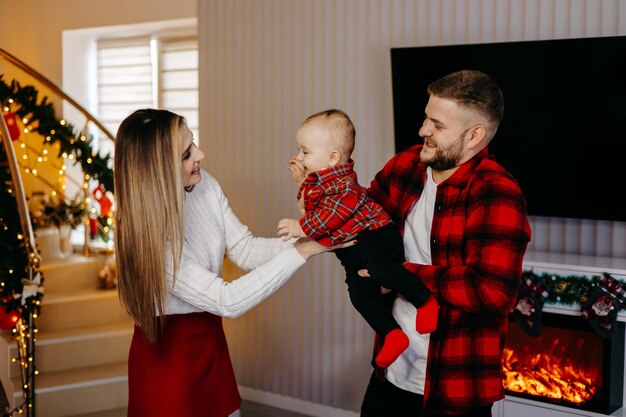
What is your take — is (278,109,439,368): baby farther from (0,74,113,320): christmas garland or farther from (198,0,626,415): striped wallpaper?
(0,74,113,320): christmas garland

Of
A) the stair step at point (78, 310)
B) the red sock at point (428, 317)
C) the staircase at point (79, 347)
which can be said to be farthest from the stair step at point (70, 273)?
the red sock at point (428, 317)

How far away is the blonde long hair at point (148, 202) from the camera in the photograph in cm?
214

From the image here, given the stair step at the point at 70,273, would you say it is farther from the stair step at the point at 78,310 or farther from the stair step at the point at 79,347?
the stair step at the point at 79,347

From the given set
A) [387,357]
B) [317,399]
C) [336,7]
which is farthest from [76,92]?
[387,357]

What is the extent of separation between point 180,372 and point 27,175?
4.39 metres

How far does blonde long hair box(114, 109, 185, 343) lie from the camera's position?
2141 millimetres

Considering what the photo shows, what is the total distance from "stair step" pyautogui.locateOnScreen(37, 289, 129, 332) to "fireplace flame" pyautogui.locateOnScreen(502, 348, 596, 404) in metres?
2.47

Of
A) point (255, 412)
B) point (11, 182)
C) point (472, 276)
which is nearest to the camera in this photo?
point (472, 276)

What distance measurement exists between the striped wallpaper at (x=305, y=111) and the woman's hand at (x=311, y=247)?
1603 millimetres

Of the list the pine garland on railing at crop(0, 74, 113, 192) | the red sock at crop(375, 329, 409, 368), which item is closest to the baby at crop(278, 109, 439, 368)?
the red sock at crop(375, 329, 409, 368)

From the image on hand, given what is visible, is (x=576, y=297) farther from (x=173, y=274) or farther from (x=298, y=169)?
(x=173, y=274)

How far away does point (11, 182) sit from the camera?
4.66 m

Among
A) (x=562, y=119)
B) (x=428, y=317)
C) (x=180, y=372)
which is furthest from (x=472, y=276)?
(x=562, y=119)

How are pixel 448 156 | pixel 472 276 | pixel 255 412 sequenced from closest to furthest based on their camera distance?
pixel 472 276
pixel 448 156
pixel 255 412
